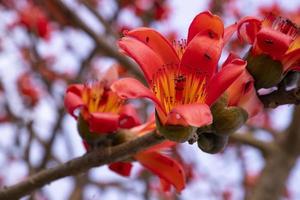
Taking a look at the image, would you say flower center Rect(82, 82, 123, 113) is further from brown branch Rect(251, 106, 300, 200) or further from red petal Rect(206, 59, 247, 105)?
brown branch Rect(251, 106, 300, 200)

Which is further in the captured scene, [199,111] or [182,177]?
[182,177]

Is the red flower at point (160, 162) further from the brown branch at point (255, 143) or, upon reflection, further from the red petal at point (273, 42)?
the brown branch at point (255, 143)

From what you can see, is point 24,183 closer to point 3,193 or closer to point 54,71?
point 3,193

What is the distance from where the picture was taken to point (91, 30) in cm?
213

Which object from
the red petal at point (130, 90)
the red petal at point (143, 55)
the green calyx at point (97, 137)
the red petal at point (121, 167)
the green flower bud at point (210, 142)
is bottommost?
the red petal at point (121, 167)

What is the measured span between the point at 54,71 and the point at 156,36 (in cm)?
351

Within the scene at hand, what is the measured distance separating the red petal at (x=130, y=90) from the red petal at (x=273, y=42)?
20cm

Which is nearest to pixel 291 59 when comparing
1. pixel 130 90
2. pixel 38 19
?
pixel 130 90

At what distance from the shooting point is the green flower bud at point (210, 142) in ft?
2.82

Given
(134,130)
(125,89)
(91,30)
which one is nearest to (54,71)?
(91,30)

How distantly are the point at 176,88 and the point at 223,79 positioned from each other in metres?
0.11

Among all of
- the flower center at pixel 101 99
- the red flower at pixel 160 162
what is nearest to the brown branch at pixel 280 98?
the red flower at pixel 160 162

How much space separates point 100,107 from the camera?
42.8 inches

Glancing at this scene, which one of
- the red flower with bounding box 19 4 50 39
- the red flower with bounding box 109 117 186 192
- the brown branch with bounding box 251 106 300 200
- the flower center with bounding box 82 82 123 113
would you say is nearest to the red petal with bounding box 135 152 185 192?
the red flower with bounding box 109 117 186 192
